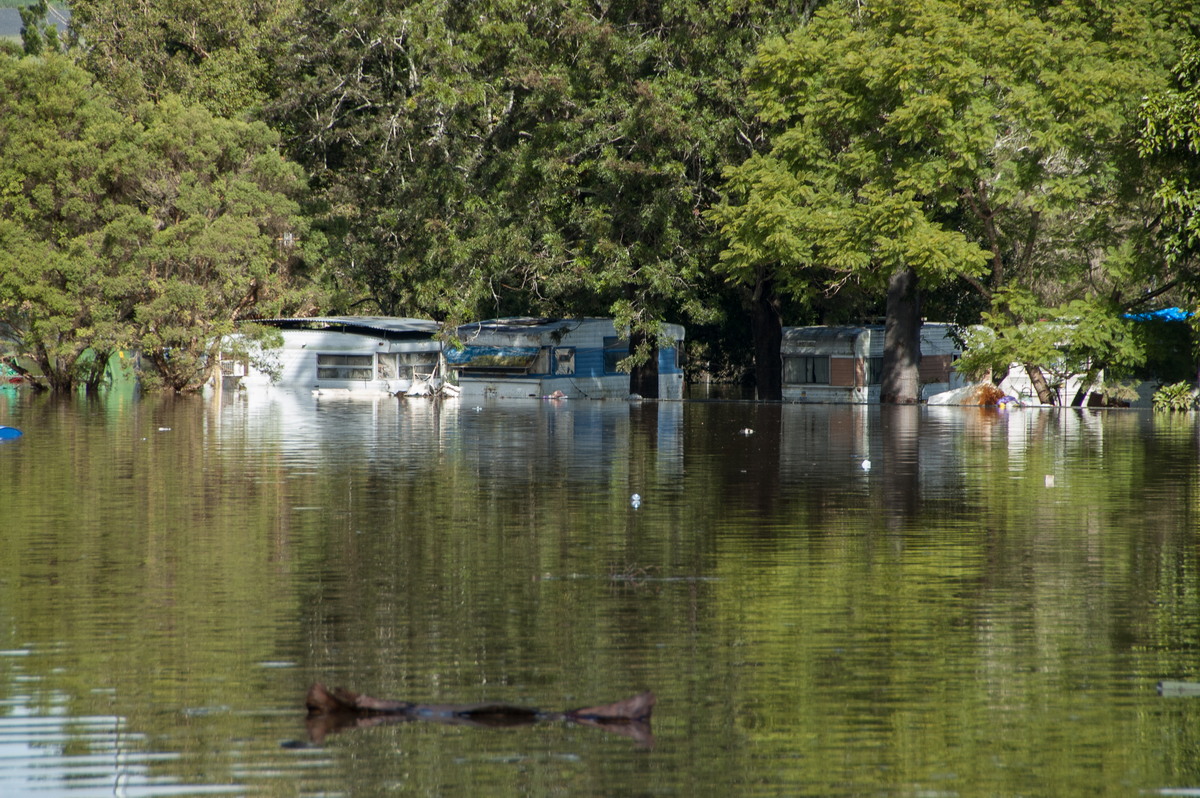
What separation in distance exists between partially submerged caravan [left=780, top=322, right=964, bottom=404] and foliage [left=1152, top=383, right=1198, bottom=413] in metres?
14.0

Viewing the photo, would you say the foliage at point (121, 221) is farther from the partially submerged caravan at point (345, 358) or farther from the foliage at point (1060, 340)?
the foliage at point (1060, 340)

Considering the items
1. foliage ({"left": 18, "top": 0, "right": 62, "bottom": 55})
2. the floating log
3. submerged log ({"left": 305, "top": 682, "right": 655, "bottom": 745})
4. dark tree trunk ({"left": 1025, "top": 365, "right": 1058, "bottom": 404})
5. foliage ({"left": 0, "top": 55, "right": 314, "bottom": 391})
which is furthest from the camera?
foliage ({"left": 18, "top": 0, "right": 62, "bottom": 55})

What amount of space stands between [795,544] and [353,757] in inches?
337

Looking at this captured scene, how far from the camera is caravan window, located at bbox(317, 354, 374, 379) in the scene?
220 ft

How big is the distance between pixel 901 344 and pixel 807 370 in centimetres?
599

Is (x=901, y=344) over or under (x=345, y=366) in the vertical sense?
over

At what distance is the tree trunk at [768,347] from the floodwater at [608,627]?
128ft

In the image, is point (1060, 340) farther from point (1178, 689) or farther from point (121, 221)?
point (1178, 689)

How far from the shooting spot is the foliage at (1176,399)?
4709cm

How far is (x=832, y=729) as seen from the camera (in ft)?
27.0

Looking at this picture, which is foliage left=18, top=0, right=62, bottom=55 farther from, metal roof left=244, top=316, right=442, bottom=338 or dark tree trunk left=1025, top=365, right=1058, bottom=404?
dark tree trunk left=1025, top=365, right=1058, bottom=404

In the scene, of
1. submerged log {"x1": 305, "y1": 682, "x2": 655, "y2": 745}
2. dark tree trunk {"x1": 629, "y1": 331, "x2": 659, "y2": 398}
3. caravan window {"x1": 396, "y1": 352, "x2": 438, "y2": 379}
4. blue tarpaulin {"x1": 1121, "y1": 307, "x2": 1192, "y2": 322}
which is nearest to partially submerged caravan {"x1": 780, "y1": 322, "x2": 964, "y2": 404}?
dark tree trunk {"x1": 629, "y1": 331, "x2": 659, "y2": 398}

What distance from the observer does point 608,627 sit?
36.1 feet

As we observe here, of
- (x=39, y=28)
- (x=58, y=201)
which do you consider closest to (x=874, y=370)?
(x=58, y=201)
